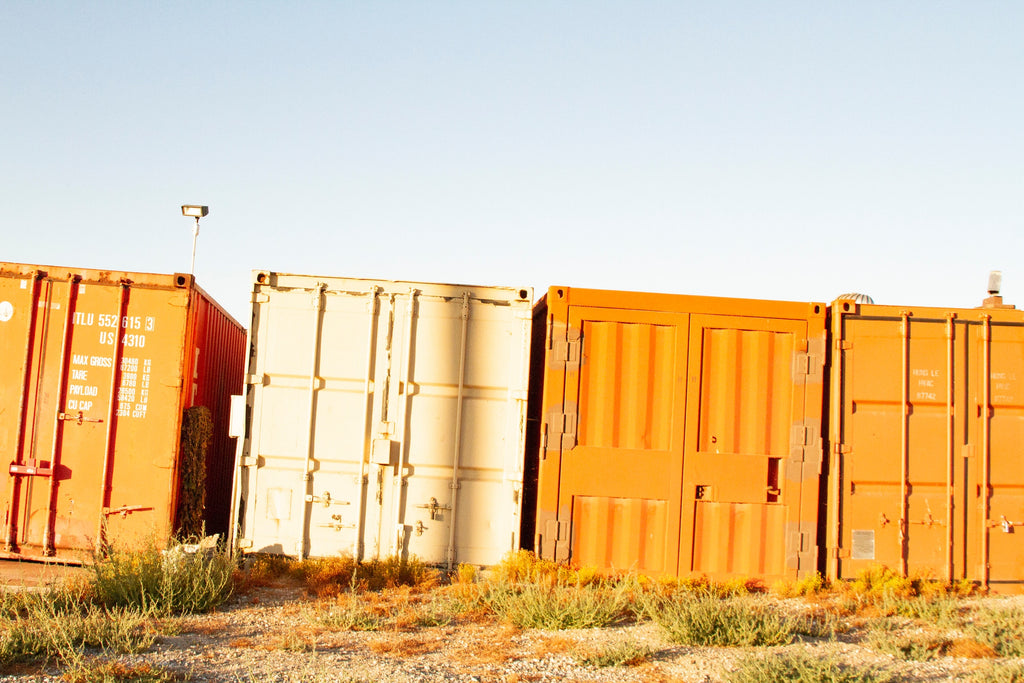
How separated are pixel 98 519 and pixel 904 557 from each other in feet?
26.1

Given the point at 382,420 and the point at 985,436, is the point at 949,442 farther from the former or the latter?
the point at 382,420

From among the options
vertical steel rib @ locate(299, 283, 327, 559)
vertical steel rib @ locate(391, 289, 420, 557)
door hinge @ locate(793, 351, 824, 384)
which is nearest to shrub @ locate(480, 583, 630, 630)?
vertical steel rib @ locate(391, 289, 420, 557)

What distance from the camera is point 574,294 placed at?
8.87 m

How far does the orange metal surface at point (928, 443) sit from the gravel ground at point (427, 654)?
1.95 meters

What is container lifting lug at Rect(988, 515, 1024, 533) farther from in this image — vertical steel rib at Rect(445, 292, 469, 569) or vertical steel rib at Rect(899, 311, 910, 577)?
vertical steel rib at Rect(445, 292, 469, 569)

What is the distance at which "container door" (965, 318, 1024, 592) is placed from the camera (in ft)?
28.9

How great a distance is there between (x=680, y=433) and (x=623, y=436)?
559 mm

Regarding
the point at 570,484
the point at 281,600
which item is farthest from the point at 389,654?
the point at 570,484

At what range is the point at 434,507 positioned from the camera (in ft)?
28.6

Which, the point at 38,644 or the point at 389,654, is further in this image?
the point at 389,654

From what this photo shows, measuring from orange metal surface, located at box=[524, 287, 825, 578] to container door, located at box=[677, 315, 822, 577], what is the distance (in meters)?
0.01

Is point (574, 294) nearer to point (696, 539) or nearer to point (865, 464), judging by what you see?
point (696, 539)

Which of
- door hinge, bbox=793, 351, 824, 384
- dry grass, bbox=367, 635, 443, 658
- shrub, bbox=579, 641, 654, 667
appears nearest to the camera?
shrub, bbox=579, 641, 654, 667

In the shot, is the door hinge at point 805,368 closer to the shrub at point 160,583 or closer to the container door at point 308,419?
the container door at point 308,419
